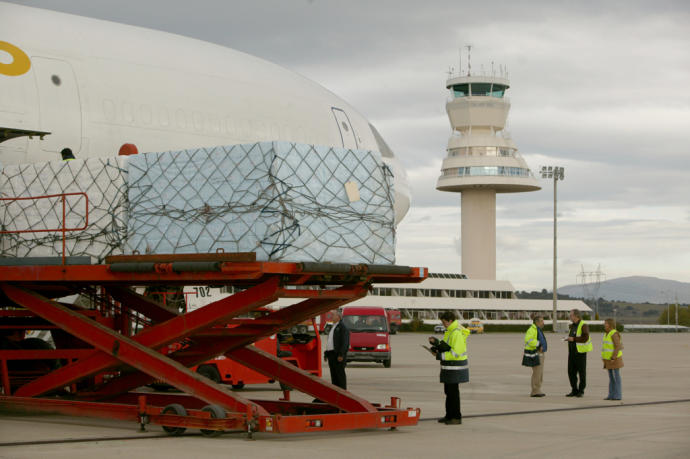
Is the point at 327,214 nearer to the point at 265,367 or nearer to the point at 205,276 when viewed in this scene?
the point at 205,276

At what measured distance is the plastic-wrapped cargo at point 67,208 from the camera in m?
15.2

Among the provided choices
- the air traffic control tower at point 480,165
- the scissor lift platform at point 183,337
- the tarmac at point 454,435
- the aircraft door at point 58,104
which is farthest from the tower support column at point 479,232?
the scissor lift platform at point 183,337

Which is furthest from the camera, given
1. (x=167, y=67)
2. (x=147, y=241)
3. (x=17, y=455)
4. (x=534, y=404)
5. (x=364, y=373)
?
(x=364, y=373)

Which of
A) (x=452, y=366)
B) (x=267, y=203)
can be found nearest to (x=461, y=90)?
(x=452, y=366)

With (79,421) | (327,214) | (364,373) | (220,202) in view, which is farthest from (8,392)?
(364,373)

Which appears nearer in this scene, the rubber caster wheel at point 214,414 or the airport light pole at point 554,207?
the rubber caster wheel at point 214,414

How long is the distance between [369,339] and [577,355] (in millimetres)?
11859

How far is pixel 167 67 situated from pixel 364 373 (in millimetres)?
11364

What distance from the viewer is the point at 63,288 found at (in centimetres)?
1683

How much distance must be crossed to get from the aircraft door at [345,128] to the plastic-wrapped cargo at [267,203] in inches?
519

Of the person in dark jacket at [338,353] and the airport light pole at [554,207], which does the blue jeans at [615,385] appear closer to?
the person in dark jacket at [338,353]

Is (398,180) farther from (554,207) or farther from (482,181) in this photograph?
(482,181)

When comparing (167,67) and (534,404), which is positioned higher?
(167,67)

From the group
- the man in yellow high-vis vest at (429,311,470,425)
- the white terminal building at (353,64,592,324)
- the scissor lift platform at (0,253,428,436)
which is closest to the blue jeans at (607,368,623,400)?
the man in yellow high-vis vest at (429,311,470,425)
